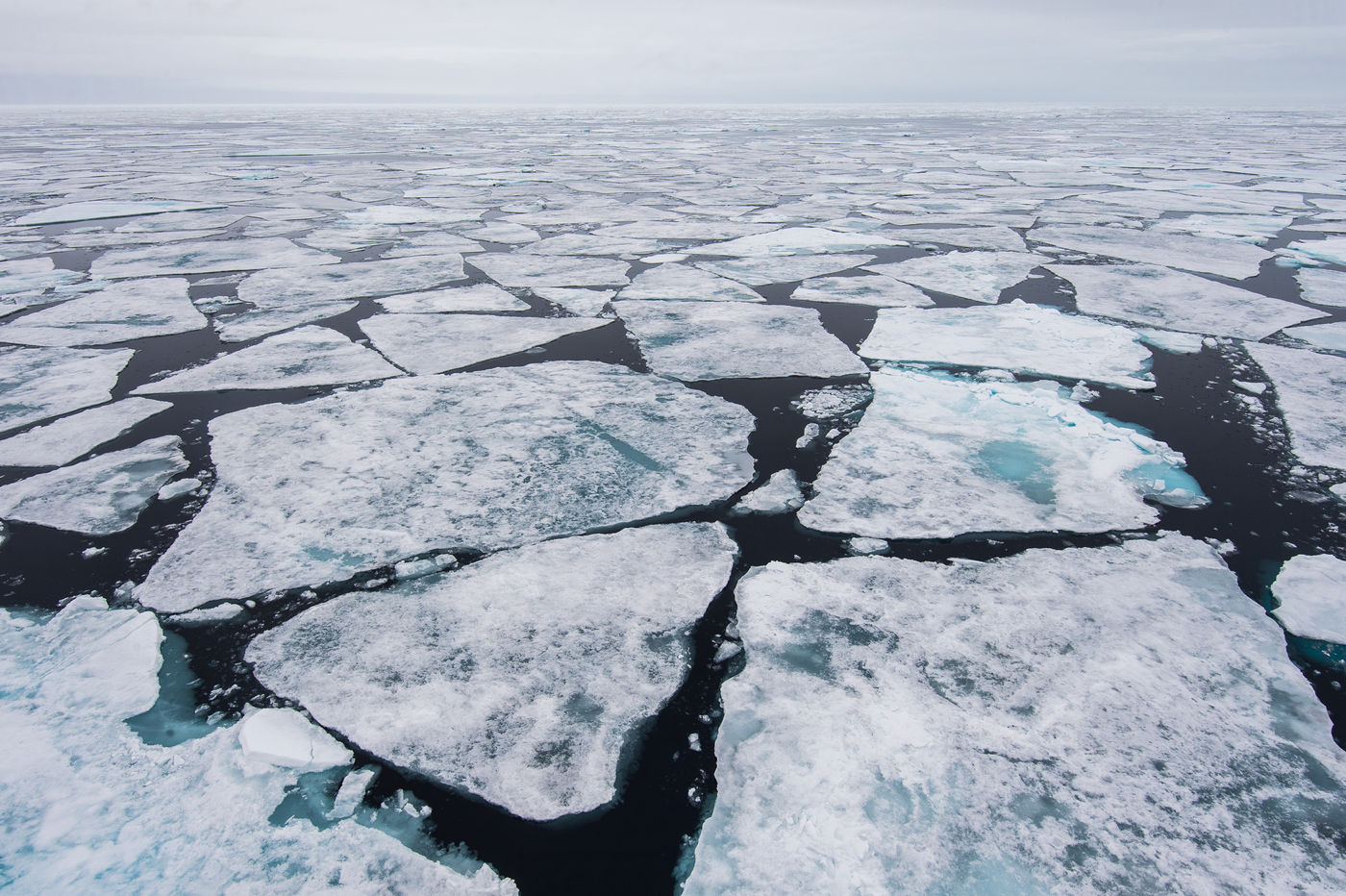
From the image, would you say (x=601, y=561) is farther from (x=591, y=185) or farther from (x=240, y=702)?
(x=591, y=185)

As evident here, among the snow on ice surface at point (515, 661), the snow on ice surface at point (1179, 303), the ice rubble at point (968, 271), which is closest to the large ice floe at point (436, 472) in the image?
the snow on ice surface at point (515, 661)

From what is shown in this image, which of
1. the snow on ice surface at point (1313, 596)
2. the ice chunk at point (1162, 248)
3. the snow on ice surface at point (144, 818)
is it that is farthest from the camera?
the ice chunk at point (1162, 248)

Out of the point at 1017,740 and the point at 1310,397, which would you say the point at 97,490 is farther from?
the point at 1310,397

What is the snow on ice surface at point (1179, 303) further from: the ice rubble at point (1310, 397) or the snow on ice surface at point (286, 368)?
the snow on ice surface at point (286, 368)

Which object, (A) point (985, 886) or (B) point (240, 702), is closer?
(A) point (985, 886)

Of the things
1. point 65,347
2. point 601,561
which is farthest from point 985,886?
point 65,347

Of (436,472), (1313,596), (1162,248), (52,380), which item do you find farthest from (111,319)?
(1162,248)
